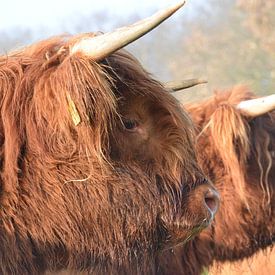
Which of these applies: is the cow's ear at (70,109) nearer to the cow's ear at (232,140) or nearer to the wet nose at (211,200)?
the wet nose at (211,200)

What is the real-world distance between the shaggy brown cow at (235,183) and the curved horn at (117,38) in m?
2.37

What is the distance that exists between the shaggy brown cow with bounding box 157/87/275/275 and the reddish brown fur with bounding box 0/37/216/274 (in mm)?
1934

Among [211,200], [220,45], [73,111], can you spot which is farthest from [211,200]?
[220,45]

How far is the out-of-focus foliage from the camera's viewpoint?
2034 centimetres

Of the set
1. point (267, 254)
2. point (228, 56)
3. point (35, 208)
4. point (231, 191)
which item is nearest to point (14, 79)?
point (35, 208)

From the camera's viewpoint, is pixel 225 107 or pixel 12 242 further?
pixel 225 107

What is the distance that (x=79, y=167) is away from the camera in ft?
10.5

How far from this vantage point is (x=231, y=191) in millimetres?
5438

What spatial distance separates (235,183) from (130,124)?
2188mm

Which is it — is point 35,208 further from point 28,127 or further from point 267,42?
point 267,42

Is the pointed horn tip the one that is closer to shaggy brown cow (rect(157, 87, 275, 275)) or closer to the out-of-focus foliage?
shaggy brown cow (rect(157, 87, 275, 275))

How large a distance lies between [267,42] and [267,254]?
1506cm

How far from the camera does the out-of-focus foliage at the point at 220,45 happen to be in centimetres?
2034

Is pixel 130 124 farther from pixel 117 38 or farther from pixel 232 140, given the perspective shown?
pixel 232 140
